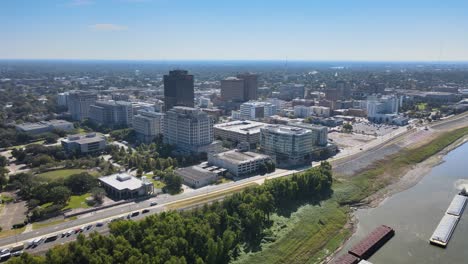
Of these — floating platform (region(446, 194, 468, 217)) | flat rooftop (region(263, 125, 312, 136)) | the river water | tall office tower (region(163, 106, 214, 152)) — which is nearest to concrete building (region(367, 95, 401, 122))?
the river water

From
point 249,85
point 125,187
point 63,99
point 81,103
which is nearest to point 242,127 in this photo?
point 125,187

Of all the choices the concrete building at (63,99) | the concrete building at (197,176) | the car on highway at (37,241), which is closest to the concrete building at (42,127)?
the concrete building at (63,99)

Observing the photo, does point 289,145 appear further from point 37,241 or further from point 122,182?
point 37,241

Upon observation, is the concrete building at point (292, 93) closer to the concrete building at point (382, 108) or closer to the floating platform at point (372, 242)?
the concrete building at point (382, 108)

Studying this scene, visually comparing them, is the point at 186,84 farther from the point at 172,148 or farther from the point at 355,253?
the point at 355,253

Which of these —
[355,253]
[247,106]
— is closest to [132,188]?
[355,253]

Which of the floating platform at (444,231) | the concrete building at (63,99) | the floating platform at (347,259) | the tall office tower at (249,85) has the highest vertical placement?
the tall office tower at (249,85)

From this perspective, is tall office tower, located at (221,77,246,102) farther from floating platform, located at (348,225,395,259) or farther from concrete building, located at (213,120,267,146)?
floating platform, located at (348,225,395,259)
